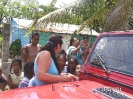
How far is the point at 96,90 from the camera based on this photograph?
2.38 m

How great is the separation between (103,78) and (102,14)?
5.06 metres

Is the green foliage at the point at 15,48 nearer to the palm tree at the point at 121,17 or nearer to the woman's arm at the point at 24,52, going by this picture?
the woman's arm at the point at 24,52

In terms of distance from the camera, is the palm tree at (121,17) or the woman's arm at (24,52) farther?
the palm tree at (121,17)

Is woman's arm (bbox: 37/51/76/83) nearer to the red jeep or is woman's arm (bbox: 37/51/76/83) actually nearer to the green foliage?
the red jeep

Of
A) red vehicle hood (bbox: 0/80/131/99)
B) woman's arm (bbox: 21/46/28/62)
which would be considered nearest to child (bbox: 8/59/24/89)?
woman's arm (bbox: 21/46/28/62)

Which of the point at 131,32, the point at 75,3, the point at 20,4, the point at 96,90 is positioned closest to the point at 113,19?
the point at 75,3

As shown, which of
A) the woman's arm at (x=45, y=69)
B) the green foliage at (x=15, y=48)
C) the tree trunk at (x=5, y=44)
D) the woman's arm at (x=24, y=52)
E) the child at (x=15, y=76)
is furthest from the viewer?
the green foliage at (x=15, y=48)

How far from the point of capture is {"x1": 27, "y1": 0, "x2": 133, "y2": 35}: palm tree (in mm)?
6067

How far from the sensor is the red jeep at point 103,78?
228 centimetres

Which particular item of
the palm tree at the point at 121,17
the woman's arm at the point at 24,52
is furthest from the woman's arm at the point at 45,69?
the palm tree at the point at 121,17

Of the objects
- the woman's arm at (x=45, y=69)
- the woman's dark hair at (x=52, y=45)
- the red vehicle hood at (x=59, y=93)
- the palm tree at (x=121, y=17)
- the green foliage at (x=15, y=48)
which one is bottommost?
the green foliage at (x=15, y=48)

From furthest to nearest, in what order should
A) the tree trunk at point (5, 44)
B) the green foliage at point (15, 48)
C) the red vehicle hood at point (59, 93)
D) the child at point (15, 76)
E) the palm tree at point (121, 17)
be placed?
the green foliage at point (15, 48) → the tree trunk at point (5, 44) → the palm tree at point (121, 17) → the child at point (15, 76) → the red vehicle hood at point (59, 93)

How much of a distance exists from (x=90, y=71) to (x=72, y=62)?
1.63 m

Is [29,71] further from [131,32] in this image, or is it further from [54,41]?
[131,32]
